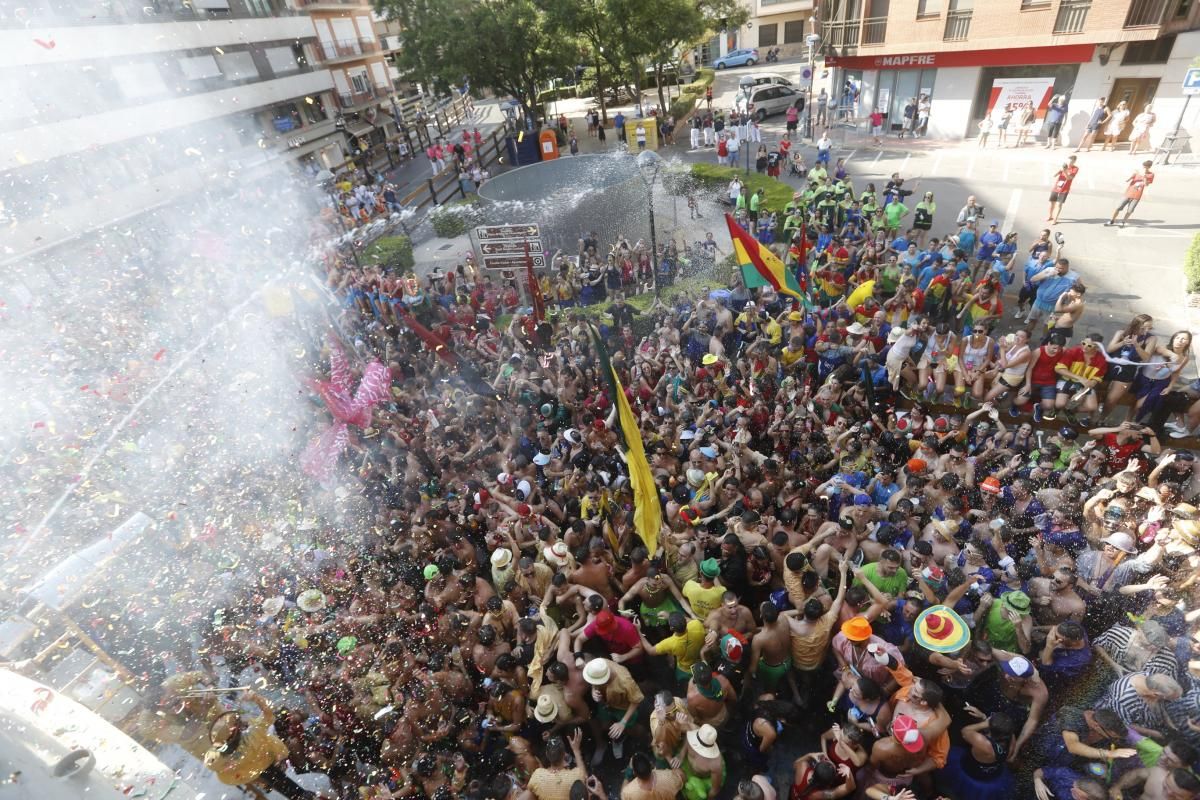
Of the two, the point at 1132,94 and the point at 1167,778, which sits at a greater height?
the point at 1167,778

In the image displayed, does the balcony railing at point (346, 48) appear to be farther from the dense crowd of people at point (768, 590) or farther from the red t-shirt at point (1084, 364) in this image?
the red t-shirt at point (1084, 364)

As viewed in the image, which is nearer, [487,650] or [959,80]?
[487,650]

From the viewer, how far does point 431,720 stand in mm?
4512

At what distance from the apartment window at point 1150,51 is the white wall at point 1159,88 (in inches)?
6.3

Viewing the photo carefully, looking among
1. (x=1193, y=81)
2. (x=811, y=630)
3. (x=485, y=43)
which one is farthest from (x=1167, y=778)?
(x=485, y=43)

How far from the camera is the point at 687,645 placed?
4508 millimetres

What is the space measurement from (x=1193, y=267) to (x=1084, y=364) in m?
4.60

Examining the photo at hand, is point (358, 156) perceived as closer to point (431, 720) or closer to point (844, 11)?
point (844, 11)

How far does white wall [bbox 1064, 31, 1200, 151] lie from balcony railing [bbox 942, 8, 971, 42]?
3.43 metres

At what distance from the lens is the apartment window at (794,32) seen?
40594 millimetres

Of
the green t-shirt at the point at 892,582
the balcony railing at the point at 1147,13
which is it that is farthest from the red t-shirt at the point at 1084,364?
the balcony railing at the point at 1147,13

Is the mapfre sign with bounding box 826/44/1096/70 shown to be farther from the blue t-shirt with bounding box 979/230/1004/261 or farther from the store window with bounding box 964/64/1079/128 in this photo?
the blue t-shirt with bounding box 979/230/1004/261

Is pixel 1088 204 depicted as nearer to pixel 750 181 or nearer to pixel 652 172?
pixel 750 181

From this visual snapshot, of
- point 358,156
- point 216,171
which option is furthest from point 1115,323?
point 358,156
